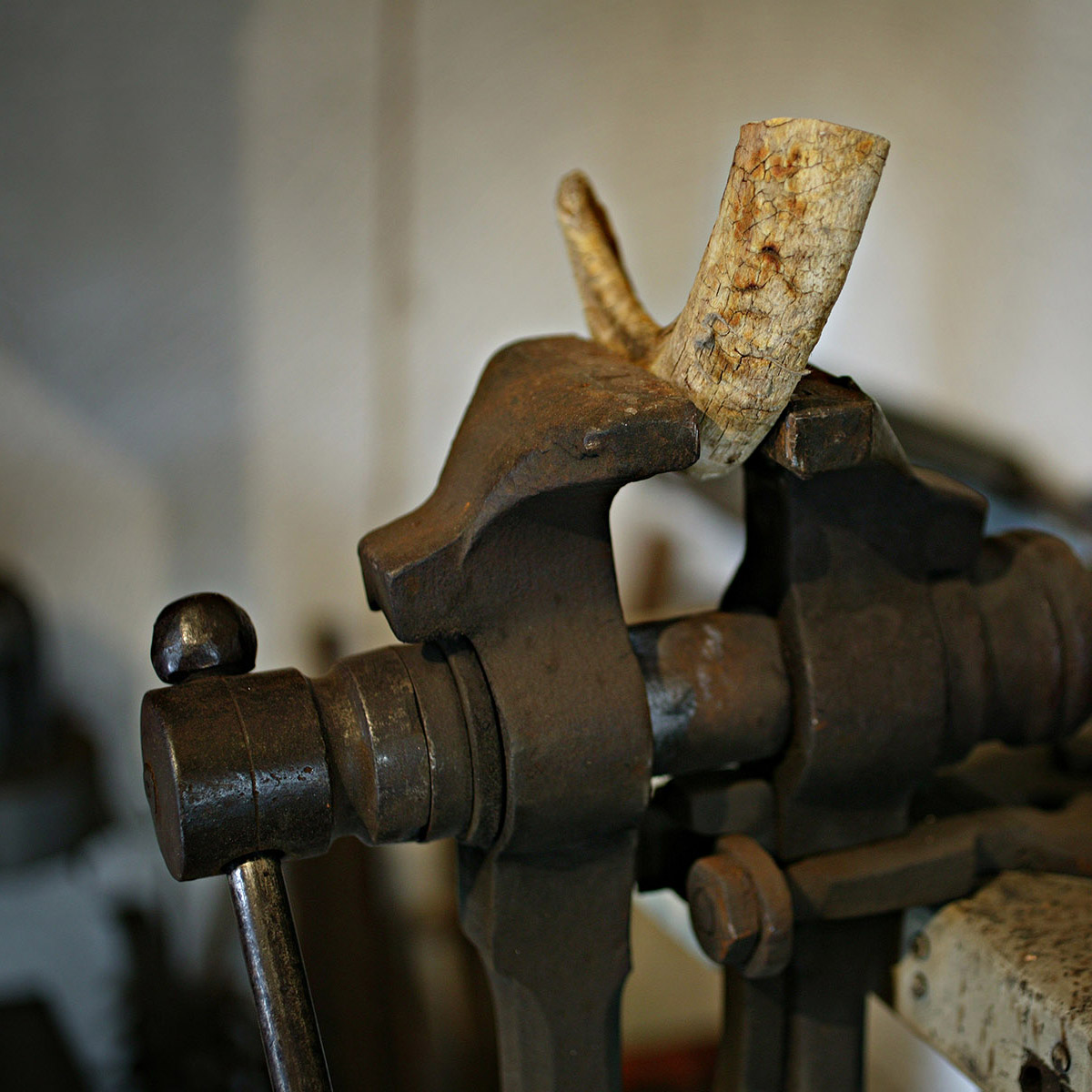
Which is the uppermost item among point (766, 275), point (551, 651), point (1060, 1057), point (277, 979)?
point (766, 275)

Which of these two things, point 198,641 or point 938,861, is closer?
point 198,641

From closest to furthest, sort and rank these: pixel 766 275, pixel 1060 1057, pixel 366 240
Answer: pixel 766 275 → pixel 1060 1057 → pixel 366 240

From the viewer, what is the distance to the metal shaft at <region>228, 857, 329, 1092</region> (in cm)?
58

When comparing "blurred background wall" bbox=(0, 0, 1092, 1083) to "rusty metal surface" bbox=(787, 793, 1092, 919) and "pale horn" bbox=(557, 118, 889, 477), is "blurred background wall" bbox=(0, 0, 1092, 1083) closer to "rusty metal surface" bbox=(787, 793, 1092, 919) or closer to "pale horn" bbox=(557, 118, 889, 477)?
"rusty metal surface" bbox=(787, 793, 1092, 919)

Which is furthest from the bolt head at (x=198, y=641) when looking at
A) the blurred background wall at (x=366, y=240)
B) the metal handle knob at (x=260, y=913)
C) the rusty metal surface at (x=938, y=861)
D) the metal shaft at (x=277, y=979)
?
the blurred background wall at (x=366, y=240)

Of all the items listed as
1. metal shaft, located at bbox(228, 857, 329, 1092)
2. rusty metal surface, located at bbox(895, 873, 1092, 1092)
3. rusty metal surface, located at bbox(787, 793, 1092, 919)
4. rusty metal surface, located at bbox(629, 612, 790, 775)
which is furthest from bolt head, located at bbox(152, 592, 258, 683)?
rusty metal surface, located at bbox(895, 873, 1092, 1092)

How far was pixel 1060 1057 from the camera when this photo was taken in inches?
26.4

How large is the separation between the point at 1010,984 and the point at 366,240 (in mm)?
1315

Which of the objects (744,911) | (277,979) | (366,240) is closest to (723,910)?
(744,911)

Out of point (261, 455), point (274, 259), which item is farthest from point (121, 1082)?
point (274, 259)

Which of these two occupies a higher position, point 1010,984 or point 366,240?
point 366,240

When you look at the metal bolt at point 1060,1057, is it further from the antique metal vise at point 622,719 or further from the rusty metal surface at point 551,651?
the rusty metal surface at point 551,651

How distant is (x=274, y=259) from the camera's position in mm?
1634

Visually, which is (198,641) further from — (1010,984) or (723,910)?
(1010,984)
